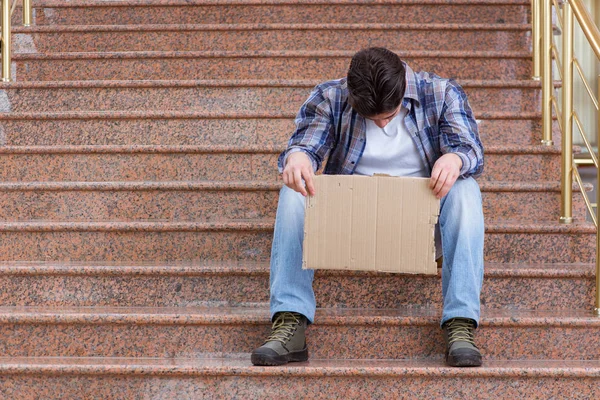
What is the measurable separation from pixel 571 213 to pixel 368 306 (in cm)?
86

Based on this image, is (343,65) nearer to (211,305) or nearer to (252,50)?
(252,50)

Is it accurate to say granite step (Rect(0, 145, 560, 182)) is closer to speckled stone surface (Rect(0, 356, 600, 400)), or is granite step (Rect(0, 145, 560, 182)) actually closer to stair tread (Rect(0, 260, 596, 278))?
stair tread (Rect(0, 260, 596, 278))

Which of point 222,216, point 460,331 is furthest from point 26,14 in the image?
point 460,331

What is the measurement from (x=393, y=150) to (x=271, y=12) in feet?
6.06

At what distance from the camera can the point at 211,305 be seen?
2566mm

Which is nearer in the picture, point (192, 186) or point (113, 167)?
point (192, 186)

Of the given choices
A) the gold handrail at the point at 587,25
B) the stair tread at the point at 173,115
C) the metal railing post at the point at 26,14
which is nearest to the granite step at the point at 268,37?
the metal railing post at the point at 26,14

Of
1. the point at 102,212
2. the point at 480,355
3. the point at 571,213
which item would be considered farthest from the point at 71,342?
the point at 571,213

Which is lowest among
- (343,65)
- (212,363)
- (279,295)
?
(212,363)

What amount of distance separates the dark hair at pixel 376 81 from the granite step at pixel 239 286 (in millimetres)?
624

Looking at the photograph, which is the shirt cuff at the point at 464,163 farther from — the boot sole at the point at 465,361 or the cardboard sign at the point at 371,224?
the boot sole at the point at 465,361

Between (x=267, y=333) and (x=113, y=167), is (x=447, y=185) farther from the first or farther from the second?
(x=113, y=167)

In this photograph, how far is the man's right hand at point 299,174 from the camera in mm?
2180

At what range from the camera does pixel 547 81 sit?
317 centimetres
